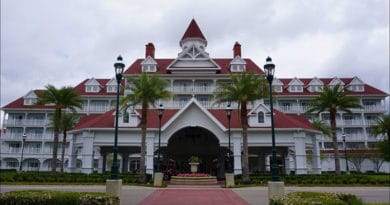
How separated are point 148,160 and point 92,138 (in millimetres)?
6288

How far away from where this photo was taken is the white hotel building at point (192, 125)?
33.5 meters

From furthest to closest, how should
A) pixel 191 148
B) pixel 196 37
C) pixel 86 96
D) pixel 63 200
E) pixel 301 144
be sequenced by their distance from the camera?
pixel 86 96
pixel 196 37
pixel 191 148
pixel 301 144
pixel 63 200

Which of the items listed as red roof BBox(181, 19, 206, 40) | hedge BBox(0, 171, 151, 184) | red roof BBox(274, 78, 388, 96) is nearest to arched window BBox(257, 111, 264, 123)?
hedge BBox(0, 171, 151, 184)

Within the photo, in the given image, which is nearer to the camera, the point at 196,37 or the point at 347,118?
the point at 196,37

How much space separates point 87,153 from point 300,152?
21954 millimetres

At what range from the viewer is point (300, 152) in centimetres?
3266

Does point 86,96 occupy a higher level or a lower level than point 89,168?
higher

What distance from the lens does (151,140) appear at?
33.8 metres

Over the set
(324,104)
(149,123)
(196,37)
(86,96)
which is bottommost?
(149,123)

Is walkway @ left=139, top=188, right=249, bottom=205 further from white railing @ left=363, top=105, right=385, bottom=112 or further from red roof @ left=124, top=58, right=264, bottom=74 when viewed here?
white railing @ left=363, top=105, right=385, bottom=112

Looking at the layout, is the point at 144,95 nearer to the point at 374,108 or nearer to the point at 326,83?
the point at 326,83

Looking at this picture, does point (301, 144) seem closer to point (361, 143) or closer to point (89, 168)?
point (89, 168)

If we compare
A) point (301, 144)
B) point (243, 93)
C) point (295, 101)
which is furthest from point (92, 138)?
point (295, 101)

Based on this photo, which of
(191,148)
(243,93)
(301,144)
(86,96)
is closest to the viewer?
(243,93)
